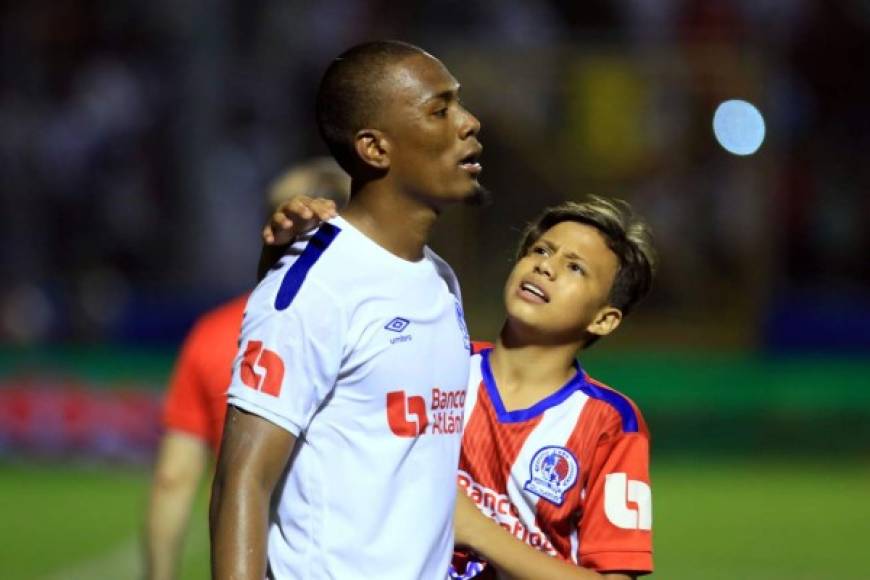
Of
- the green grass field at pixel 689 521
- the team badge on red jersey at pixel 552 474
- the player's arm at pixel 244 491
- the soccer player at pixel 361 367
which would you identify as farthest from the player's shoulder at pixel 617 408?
the green grass field at pixel 689 521

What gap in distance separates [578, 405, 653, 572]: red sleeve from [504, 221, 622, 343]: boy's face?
1.07ft

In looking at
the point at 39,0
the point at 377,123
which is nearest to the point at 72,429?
the point at 39,0

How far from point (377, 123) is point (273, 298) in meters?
→ 0.48

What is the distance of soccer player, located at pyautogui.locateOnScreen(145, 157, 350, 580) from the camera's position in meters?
5.55

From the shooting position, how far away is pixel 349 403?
3.49 metres

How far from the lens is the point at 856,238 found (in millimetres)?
14656

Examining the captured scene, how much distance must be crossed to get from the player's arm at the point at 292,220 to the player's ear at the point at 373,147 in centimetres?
15

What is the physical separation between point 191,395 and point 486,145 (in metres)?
8.31

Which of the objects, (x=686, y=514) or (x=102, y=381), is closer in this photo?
(x=686, y=514)

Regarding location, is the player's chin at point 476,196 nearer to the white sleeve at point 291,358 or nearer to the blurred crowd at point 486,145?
the white sleeve at point 291,358

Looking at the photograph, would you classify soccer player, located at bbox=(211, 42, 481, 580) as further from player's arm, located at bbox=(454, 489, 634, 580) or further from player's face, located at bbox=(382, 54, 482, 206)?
player's arm, located at bbox=(454, 489, 634, 580)

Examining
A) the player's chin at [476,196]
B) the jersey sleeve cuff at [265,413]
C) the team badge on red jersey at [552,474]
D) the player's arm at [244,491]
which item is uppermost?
the player's chin at [476,196]

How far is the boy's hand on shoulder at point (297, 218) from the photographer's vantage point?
368cm

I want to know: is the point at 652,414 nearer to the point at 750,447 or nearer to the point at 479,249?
the point at 750,447
